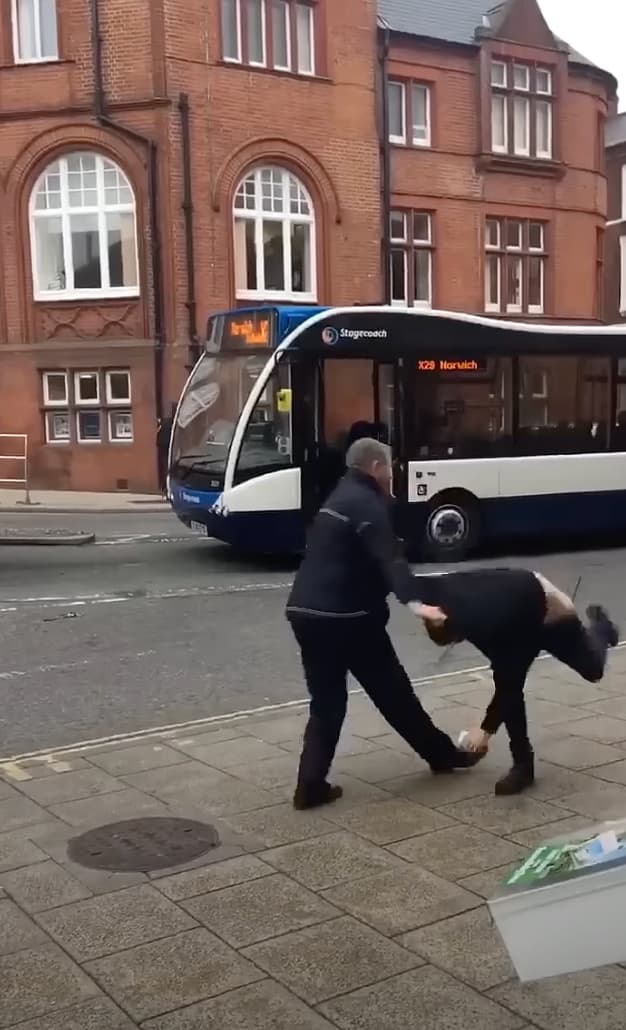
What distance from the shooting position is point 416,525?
1414 cm

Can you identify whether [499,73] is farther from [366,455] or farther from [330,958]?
[330,958]

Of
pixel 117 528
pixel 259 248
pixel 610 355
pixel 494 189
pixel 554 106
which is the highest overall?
pixel 554 106

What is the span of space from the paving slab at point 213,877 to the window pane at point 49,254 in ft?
71.5

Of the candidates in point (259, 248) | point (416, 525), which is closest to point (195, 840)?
point (416, 525)

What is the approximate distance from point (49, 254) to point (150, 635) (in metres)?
17.3

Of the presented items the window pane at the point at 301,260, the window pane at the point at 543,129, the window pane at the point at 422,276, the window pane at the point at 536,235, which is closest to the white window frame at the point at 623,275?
the window pane at the point at 536,235

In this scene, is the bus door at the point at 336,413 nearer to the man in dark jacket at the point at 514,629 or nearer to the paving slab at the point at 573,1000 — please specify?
the man in dark jacket at the point at 514,629

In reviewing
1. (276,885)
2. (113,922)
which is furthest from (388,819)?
(113,922)

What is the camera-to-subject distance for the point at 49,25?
2405 cm

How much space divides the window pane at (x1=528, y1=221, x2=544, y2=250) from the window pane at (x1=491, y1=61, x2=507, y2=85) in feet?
12.0

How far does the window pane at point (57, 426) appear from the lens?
25072 millimetres

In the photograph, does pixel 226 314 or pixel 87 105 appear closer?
pixel 226 314

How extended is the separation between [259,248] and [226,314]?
39.1 ft

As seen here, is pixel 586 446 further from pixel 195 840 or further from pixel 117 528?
pixel 195 840
